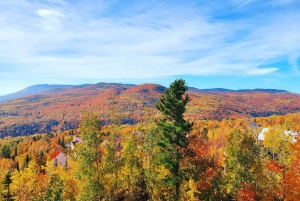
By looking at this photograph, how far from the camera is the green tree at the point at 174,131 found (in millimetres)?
29531

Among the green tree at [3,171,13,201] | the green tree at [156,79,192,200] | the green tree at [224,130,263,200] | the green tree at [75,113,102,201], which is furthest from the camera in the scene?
the green tree at [3,171,13,201]

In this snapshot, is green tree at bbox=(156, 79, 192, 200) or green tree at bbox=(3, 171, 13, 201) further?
green tree at bbox=(3, 171, 13, 201)

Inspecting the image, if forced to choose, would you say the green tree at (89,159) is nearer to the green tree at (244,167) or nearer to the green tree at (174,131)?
the green tree at (174,131)

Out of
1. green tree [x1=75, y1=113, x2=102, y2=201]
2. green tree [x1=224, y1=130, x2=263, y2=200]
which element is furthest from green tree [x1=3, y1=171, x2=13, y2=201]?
green tree [x1=224, y1=130, x2=263, y2=200]

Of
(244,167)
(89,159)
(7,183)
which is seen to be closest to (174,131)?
(244,167)

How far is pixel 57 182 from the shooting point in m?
41.0

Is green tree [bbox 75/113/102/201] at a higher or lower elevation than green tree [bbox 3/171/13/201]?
higher

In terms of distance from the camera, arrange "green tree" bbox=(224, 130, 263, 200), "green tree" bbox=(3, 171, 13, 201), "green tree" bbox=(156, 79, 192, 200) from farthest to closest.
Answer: "green tree" bbox=(3, 171, 13, 201) → "green tree" bbox=(156, 79, 192, 200) → "green tree" bbox=(224, 130, 263, 200)

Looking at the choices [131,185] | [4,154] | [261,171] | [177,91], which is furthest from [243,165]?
[4,154]

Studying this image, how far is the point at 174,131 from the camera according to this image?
30250mm

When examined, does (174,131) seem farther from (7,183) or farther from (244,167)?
(7,183)

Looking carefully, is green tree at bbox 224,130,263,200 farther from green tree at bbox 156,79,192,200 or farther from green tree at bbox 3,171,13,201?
green tree at bbox 3,171,13,201

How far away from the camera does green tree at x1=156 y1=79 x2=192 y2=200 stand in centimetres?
2953

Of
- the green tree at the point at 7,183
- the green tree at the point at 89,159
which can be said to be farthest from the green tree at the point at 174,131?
the green tree at the point at 7,183
